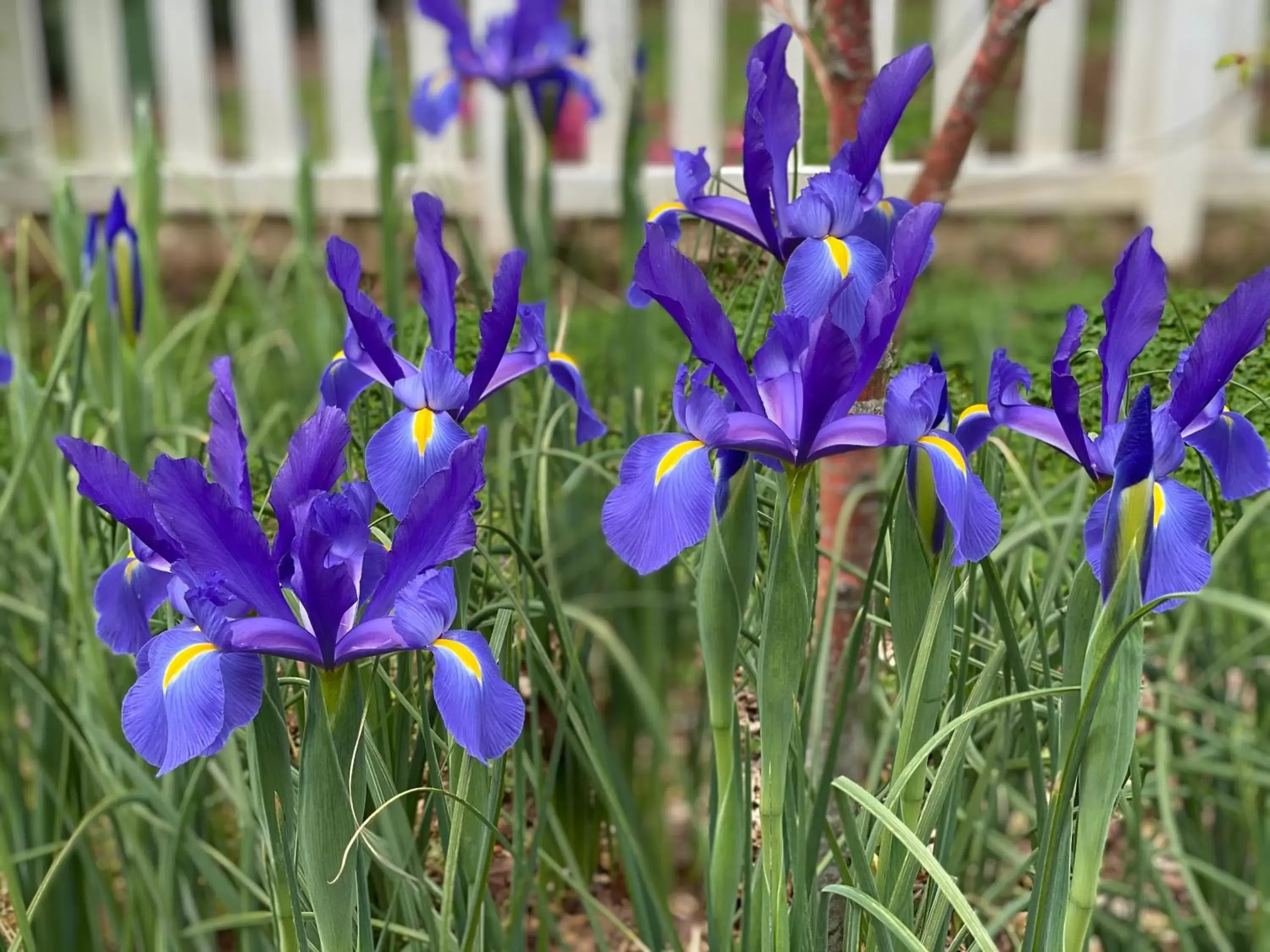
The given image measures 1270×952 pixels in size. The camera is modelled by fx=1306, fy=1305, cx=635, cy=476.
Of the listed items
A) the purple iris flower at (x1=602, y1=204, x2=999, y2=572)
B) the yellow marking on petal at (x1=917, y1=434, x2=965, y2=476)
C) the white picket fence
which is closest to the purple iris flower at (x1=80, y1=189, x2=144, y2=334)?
the purple iris flower at (x1=602, y1=204, x2=999, y2=572)

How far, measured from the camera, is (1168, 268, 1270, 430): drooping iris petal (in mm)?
717

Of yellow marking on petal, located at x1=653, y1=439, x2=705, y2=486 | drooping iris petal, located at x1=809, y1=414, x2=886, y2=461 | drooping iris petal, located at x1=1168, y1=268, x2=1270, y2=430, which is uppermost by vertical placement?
drooping iris petal, located at x1=1168, y1=268, x2=1270, y2=430

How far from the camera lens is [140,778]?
1.10m

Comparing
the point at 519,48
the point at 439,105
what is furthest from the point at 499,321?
the point at 439,105

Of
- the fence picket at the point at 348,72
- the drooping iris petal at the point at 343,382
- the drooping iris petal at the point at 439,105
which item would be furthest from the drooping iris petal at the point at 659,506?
the fence picket at the point at 348,72

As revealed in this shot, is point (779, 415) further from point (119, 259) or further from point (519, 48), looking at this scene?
point (519, 48)

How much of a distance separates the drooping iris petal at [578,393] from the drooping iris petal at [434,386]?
0.66ft

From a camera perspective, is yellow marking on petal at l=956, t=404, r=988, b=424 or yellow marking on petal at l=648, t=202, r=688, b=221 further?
yellow marking on petal at l=648, t=202, r=688, b=221

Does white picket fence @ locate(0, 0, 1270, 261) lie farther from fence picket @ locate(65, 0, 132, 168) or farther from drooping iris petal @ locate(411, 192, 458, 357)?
drooping iris petal @ locate(411, 192, 458, 357)

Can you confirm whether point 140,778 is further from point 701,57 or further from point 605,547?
point 701,57

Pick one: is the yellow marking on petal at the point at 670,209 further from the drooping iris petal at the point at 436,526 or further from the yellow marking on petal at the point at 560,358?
the drooping iris petal at the point at 436,526

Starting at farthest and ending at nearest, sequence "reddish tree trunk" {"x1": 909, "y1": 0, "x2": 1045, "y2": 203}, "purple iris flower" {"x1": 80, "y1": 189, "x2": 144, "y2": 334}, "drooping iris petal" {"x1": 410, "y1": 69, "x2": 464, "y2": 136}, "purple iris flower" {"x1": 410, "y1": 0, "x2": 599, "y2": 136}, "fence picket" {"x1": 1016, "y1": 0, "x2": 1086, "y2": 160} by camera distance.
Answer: "fence picket" {"x1": 1016, "y1": 0, "x2": 1086, "y2": 160}
"drooping iris petal" {"x1": 410, "y1": 69, "x2": 464, "y2": 136}
"purple iris flower" {"x1": 410, "y1": 0, "x2": 599, "y2": 136}
"purple iris flower" {"x1": 80, "y1": 189, "x2": 144, "y2": 334}
"reddish tree trunk" {"x1": 909, "y1": 0, "x2": 1045, "y2": 203}

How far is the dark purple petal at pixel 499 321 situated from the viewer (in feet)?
2.73

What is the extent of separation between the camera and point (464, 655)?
699mm
